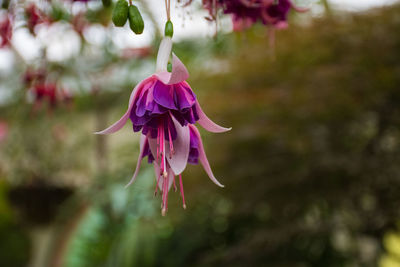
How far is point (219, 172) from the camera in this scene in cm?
122

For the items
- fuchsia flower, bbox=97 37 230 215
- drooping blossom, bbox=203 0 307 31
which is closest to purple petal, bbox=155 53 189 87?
fuchsia flower, bbox=97 37 230 215

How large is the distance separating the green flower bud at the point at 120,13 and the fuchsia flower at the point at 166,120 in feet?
0.10

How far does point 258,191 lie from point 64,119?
1194 mm

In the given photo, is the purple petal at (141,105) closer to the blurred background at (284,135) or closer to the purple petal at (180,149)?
the purple petal at (180,149)

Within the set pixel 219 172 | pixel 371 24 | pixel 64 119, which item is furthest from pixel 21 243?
pixel 371 24

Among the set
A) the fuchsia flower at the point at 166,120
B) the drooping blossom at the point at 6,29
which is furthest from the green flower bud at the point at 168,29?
the drooping blossom at the point at 6,29

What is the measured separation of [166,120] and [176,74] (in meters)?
0.05

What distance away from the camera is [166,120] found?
0.25 metres

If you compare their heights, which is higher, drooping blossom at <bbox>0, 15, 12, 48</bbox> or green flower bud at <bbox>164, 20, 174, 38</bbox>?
green flower bud at <bbox>164, 20, 174, 38</bbox>

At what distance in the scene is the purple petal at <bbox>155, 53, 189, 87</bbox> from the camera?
0.21 metres

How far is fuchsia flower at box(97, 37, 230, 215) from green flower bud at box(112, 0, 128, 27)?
0.03 metres

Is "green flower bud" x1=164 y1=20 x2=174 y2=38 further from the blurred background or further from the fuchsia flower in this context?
the blurred background

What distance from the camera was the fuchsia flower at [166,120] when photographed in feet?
0.77

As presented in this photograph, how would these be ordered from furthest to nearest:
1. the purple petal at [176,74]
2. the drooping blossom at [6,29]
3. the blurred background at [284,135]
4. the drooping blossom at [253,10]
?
the blurred background at [284,135] < the drooping blossom at [6,29] < the drooping blossom at [253,10] < the purple petal at [176,74]
